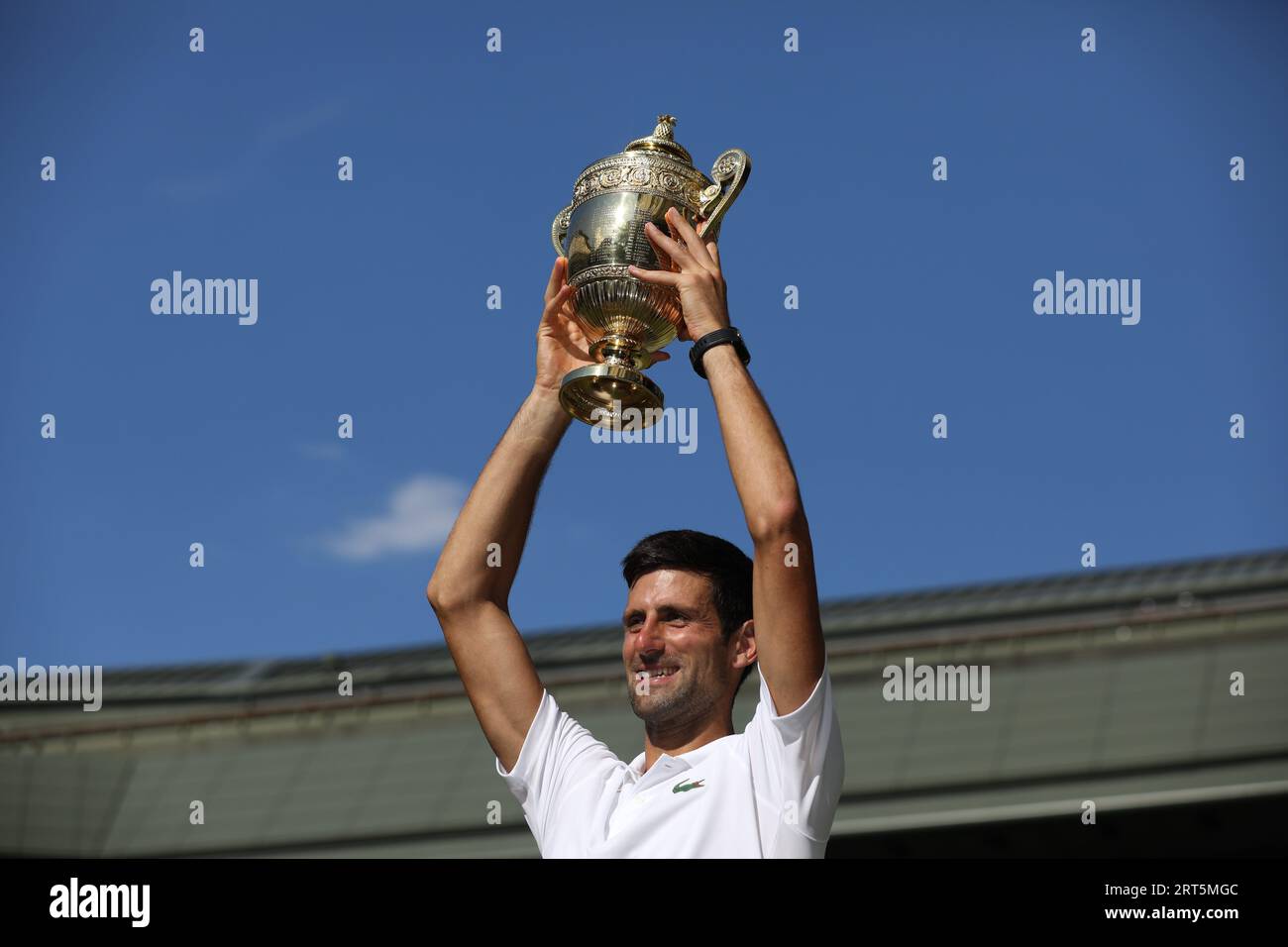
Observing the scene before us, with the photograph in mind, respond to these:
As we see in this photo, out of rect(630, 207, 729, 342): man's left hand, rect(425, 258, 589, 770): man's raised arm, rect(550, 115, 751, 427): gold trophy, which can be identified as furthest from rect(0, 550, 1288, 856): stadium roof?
rect(630, 207, 729, 342): man's left hand

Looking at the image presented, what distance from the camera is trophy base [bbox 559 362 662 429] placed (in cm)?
464

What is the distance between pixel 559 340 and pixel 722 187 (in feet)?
2.57

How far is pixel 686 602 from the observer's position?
15.3ft

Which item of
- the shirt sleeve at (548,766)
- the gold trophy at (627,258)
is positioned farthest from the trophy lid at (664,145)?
the shirt sleeve at (548,766)

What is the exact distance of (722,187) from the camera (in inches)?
195

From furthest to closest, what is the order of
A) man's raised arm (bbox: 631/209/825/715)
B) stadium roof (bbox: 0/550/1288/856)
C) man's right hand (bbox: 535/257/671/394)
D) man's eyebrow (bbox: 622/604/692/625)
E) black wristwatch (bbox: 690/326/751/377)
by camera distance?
stadium roof (bbox: 0/550/1288/856) < man's right hand (bbox: 535/257/671/394) < man's eyebrow (bbox: 622/604/692/625) < black wristwatch (bbox: 690/326/751/377) < man's raised arm (bbox: 631/209/825/715)

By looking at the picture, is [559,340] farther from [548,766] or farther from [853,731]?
[853,731]

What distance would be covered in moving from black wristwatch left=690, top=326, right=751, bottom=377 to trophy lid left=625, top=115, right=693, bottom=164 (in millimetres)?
901

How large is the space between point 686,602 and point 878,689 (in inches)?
579

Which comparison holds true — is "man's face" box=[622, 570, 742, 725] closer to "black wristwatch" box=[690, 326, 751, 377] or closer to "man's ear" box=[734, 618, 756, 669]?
"man's ear" box=[734, 618, 756, 669]

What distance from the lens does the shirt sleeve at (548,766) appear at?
467cm

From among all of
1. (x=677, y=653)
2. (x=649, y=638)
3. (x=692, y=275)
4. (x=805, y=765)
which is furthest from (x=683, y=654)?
(x=692, y=275)
